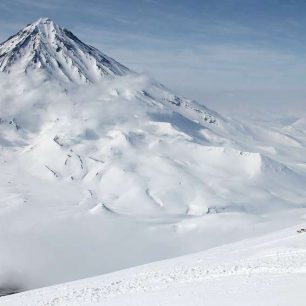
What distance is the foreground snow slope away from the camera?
1451 inches

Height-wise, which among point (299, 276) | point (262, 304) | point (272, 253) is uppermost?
point (272, 253)

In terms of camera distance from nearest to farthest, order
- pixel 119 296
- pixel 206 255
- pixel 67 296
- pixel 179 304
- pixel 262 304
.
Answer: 1. pixel 262 304
2. pixel 179 304
3. pixel 119 296
4. pixel 67 296
5. pixel 206 255

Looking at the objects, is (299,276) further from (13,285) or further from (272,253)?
(13,285)

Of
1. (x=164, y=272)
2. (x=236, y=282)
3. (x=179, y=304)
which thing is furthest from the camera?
(x=164, y=272)

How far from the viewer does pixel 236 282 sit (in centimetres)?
4138

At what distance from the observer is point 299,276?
39.5m

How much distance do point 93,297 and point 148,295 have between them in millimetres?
6348

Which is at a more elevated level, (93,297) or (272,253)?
(272,253)

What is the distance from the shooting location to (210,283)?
1686 inches

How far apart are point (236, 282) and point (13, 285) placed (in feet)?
529

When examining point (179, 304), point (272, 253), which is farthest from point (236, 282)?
point (272, 253)

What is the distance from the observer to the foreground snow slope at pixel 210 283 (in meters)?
36.8

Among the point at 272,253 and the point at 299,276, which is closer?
the point at 299,276

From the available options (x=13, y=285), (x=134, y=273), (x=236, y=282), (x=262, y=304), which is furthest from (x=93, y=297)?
(x=13, y=285)
